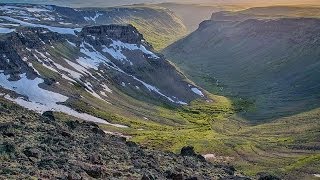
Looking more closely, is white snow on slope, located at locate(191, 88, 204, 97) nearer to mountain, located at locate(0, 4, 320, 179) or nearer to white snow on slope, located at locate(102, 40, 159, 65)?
mountain, located at locate(0, 4, 320, 179)

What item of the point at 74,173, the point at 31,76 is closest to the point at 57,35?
the point at 31,76

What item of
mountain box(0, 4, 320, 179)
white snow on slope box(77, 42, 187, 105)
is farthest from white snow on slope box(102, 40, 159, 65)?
white snow on slope box(77, 42, 187, 105)

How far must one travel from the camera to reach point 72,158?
48188mm

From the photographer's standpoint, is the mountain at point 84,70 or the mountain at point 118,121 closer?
the mountain at point 118,121

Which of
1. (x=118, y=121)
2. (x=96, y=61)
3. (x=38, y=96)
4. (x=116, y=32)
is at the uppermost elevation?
(x=38, y=96)

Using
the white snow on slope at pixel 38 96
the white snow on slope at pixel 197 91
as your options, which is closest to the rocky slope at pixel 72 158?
the white snow on slope at pixel 38 96

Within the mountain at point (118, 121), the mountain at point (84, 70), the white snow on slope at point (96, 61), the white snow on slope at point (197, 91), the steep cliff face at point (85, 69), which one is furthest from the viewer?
the white snow on slope at point (197, 91)

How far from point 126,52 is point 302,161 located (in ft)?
313

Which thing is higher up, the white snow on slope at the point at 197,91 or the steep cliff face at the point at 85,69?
the steep cliff face at the point at 85,69

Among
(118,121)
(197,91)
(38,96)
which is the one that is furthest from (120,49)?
(38,96)

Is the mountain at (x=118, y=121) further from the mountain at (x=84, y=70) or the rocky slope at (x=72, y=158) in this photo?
the mountain at (x=84, y=70)

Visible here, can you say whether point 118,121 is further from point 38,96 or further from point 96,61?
point 96,61

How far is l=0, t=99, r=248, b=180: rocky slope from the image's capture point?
137ft

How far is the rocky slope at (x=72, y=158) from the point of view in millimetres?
41875
